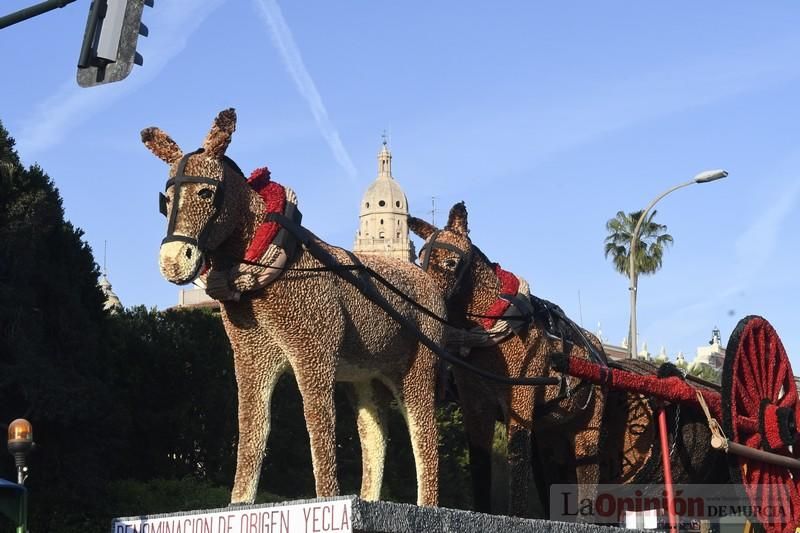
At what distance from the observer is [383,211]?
111 metres

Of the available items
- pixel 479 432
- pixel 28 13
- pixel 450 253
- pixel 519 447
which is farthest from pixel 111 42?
pixel 519 447

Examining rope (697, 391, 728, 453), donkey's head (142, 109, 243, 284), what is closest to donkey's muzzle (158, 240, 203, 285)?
donkey's head (142, 109, 243, 284)

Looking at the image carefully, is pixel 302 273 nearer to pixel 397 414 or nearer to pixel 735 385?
pixel 735 385

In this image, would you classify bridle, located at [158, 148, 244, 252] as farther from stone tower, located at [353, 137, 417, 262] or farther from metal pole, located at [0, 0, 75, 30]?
stone tower, located at [353, 137, 417, 262]

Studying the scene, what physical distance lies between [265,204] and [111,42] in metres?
2.39

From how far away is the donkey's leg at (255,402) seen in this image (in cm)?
1017

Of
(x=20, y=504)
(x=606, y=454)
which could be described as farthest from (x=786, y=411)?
(x=20, y=504)

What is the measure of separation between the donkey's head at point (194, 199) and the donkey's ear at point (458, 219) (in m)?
2.73

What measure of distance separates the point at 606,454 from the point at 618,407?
572 millimetres

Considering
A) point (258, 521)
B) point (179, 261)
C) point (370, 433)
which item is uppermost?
point (179, 261)

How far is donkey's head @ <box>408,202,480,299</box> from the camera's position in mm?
12078

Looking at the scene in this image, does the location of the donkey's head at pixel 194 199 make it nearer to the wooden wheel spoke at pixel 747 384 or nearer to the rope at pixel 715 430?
the rope at pixel 715 430

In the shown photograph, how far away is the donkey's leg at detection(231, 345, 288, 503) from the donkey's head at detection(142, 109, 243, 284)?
3.01 feet

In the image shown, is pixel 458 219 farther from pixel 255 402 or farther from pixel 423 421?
pixel 255 402
